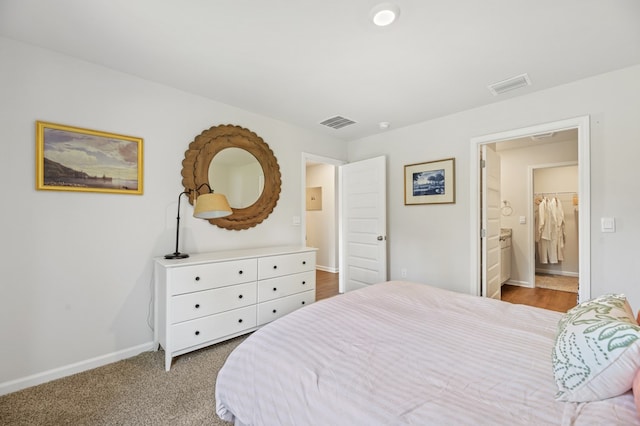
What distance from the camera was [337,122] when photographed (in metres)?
3.51

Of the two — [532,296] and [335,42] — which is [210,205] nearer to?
[335,42]

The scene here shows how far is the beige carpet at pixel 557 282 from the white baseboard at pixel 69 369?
18.8 ft

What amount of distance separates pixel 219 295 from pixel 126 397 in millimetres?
857

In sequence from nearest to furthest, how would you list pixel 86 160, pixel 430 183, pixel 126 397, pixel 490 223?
pixel 126 397 → pixel 86 160 → pixel 490 223 → pixel 430 183

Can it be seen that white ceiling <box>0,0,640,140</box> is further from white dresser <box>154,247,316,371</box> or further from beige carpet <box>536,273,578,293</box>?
beige carpet <box>536,273,578,293</box>

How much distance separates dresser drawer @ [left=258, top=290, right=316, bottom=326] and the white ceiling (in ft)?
6.94

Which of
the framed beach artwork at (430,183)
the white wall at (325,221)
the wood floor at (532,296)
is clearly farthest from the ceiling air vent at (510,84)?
the white wall at (325,221)

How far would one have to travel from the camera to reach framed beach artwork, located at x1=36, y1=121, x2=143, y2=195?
1.99m

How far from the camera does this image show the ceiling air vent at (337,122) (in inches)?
134

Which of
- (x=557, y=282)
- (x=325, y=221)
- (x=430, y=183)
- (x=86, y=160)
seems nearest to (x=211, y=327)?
(x=86, y=160)

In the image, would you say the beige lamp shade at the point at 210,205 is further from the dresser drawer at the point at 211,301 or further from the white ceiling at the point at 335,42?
the white ceiling at the point at 335,42

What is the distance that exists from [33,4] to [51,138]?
86 centimetres

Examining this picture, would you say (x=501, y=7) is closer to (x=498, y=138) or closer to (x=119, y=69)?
(x=498, y=138)

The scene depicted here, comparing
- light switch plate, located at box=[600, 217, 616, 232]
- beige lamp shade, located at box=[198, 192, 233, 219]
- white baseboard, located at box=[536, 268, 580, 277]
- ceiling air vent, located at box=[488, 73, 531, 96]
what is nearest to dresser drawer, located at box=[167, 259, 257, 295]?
beige lamp shade, located at box=[198, 192, 233, 219]
